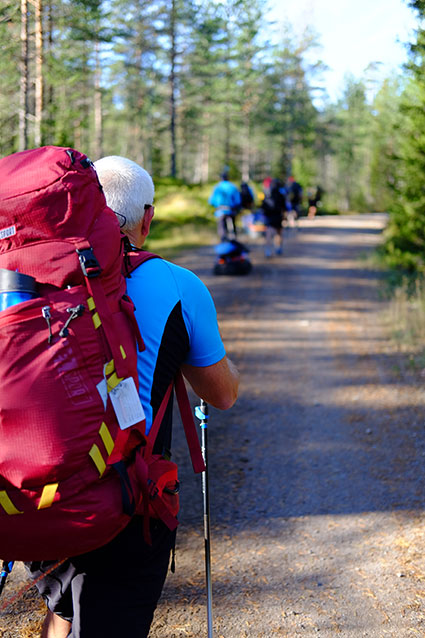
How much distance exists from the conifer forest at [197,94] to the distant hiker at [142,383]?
685cm

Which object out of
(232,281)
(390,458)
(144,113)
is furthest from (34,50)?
(144,113)

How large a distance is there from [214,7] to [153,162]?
1910 centimetres

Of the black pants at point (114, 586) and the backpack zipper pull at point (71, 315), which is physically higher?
the backpack zipper pull at point (71, 315)

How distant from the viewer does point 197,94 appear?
1767 inches

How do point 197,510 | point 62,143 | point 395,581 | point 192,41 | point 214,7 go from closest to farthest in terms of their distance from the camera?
point 395,581 < point 197,510 < point 62,143 < point 214,7 < point 192,41

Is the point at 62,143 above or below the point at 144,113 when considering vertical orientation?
below

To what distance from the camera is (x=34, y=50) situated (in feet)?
49.6

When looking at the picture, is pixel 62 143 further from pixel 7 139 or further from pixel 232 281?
pixel 232 281

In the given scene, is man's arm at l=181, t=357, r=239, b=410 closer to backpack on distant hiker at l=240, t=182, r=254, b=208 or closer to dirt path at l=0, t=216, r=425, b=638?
dirt path at l=0, t=216, r=425, b=638

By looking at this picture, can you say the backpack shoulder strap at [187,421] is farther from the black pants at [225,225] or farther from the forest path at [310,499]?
the black pants at [225,225]

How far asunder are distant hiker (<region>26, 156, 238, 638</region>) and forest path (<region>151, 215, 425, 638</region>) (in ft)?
5.28

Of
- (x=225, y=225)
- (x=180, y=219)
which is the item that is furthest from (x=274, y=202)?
(x=180, y=219)

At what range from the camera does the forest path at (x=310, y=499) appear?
11.4 ft

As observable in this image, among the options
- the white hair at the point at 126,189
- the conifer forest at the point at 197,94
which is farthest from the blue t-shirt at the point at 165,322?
the conifer forest at the point at 197,94
